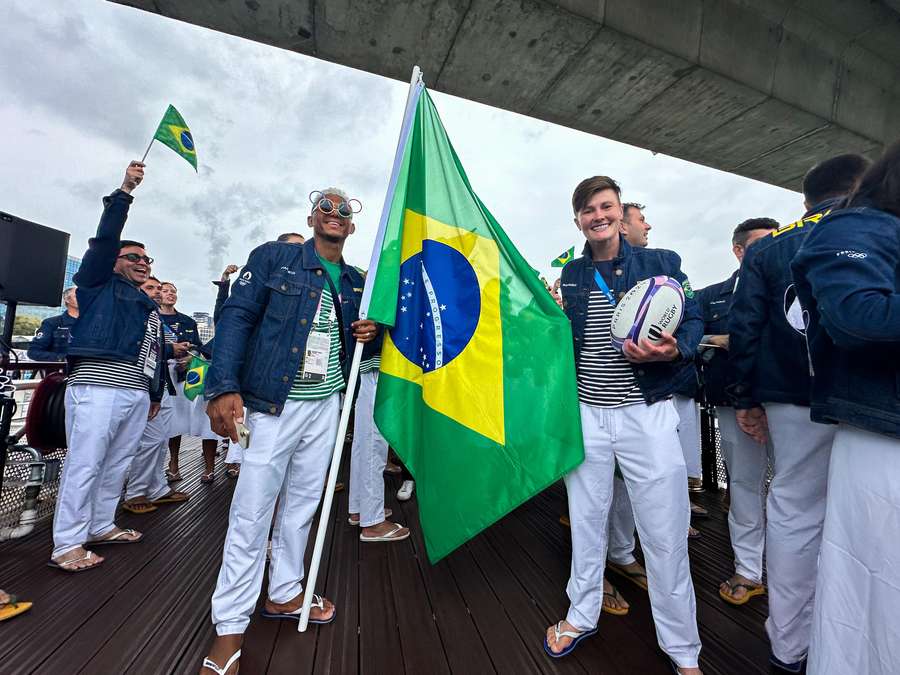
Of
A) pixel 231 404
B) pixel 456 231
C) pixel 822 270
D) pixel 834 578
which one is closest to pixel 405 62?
pixel 456 231

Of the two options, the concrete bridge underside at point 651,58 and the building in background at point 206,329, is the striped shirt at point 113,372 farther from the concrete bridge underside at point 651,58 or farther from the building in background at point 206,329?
the concrete bridge underside at point 651,58

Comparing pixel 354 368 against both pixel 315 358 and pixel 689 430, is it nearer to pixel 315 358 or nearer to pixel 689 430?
pixel 315 358

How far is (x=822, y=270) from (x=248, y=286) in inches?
89.6

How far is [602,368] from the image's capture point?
185cm

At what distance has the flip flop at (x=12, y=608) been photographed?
1.91 m

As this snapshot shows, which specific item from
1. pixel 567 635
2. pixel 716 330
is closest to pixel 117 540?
pixel 567 635

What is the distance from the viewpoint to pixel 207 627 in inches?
75.5

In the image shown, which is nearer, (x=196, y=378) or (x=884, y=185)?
(x=884, y=185)

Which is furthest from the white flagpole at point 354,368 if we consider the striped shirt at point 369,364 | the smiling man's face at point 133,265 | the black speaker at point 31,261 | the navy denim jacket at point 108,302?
the black speaker at point 31,261

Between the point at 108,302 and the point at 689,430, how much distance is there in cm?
491

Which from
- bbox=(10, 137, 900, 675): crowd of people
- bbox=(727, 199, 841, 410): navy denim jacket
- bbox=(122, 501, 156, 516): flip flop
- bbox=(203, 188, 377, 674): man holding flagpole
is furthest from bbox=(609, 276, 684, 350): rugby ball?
bbox=(122, 501, 156, 516): flip flop

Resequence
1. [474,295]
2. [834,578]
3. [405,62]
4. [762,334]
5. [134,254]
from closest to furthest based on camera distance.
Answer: [834,578] → [762,334] → [474,295] → [134,254] → [405,62]

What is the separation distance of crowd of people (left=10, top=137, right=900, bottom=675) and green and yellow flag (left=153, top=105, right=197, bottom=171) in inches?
12.5

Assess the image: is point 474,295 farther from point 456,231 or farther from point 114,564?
point 114,564
